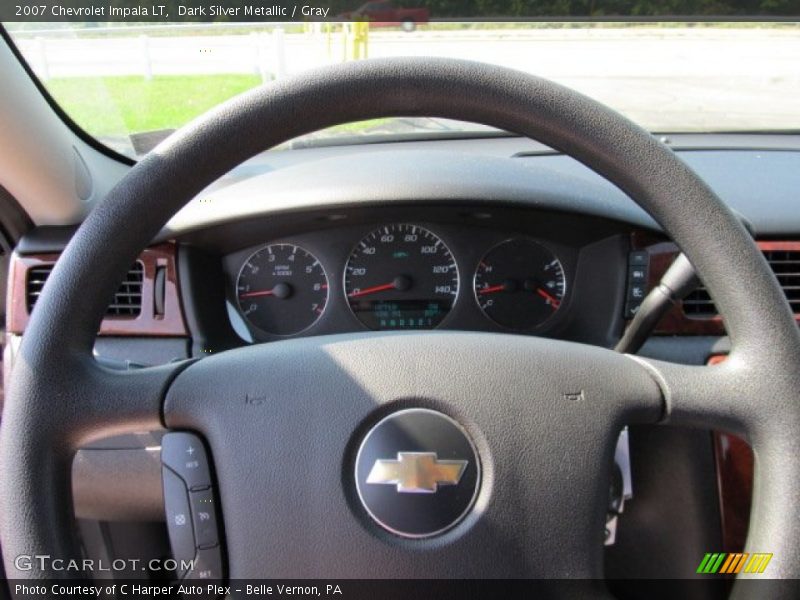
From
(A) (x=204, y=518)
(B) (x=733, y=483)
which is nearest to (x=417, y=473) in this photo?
(A) (x=204, y=518)

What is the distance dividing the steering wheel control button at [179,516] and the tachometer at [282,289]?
3.22ft

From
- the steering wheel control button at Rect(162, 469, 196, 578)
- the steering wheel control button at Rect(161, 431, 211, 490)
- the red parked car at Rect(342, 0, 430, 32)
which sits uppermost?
the red parked car at Rect(342, 0, 430, 32)

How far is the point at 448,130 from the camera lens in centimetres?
280

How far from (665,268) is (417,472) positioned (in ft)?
3.67

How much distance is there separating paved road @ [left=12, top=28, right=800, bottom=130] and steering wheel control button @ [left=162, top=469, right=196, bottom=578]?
133cm

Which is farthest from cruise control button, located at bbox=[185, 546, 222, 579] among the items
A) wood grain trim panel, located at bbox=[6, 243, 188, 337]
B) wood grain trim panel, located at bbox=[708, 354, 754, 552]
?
wood grain trim panel, located at bbox=[708, 354, 754, 552]

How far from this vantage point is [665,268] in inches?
82.7

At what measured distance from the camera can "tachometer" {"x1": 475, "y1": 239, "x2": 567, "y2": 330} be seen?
2.26 metres

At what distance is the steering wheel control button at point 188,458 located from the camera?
4.31ft

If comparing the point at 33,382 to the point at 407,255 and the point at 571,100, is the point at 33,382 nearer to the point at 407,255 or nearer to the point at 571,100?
the point at 571,100

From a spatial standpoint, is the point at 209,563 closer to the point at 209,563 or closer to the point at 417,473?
the point at 209,563

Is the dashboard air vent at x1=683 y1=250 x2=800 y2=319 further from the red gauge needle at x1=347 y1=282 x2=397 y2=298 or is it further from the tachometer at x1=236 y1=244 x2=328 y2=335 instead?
the tachometer at x1=236 y1=244 x2=328 y2=335

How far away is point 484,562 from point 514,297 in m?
1.12

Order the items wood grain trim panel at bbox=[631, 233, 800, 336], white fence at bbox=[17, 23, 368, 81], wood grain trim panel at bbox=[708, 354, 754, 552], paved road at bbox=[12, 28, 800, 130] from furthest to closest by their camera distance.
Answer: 1. paved road at bbox=[12, 28, 800, 130]
2. white fence at bbox=[17, 23, 368, 81]
3. wood grain trim panel at bbox=[631, 233, 800, 336]
4. wood grain trim panel at bbox=[708, 354, 754, 552]
